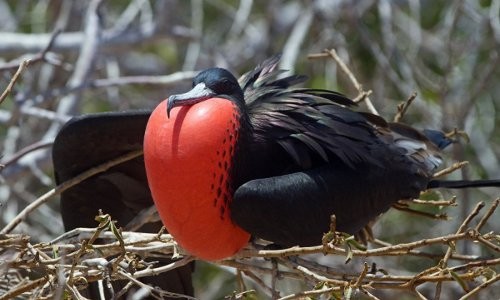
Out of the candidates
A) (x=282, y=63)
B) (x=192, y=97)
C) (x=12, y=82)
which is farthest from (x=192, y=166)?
(x=282, y=63)

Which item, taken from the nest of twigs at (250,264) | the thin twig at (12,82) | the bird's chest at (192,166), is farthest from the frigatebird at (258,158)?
the thin twig at (12,82)

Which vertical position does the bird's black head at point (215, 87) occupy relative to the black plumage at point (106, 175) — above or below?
above

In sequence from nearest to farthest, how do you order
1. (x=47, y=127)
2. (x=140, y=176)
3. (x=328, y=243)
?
(x=328, y=243), (x=140, y=176), (x=47, y=127)

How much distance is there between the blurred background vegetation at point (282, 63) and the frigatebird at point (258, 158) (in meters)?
0.52

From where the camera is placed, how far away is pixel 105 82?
12.0ft

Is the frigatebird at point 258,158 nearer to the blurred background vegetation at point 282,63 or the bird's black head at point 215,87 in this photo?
the bird's black head at point 215,87

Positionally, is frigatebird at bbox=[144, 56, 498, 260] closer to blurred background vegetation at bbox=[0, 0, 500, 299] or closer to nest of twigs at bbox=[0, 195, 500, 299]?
nest of twigs at bbox=[0, 195, 500, 299]

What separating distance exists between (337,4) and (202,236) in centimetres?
258

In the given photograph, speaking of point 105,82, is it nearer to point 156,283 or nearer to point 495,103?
point 156,283

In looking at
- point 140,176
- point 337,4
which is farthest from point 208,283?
point 140,176

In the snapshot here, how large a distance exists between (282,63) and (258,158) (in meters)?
1.59

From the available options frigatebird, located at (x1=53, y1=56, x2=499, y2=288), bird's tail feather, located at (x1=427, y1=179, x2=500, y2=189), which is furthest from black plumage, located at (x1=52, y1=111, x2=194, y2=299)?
bird's tail feather, located at (x1=427, y1=179, x2=500, y2=189)

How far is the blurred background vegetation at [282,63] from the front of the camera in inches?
154

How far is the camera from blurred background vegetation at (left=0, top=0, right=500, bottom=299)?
12.8 ft
